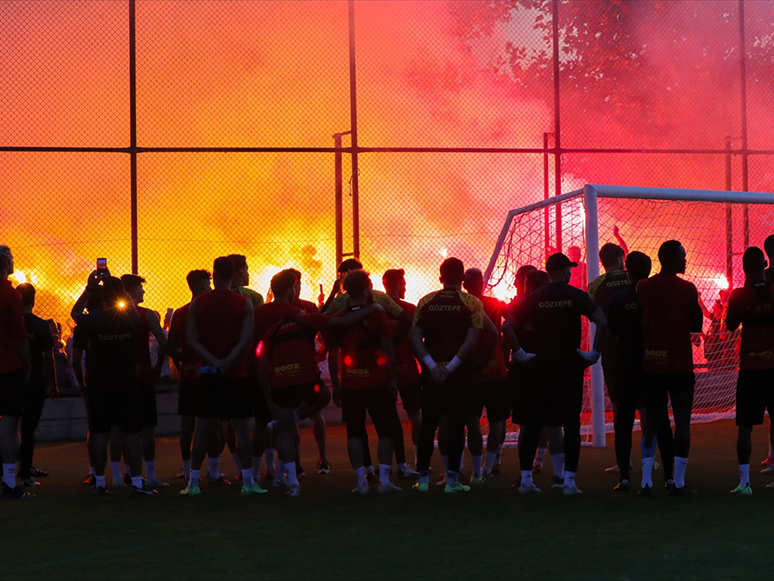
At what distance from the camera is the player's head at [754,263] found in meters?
8.09

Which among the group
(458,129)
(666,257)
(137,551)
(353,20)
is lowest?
(137,551)

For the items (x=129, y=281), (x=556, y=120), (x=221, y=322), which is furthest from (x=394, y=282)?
(x=556, y=120)

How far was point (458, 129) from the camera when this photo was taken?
14.4 meters

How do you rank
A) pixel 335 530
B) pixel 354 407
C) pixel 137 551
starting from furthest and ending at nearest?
1. pixel 354 407
2. pixel 335 530
3. pixel 137 551

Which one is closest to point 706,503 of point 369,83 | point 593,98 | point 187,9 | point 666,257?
point 666,257

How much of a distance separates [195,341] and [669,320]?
3.38 metres

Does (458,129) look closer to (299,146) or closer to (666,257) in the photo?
(299,146)

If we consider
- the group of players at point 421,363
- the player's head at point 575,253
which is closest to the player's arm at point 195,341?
the group of players at point 421,363

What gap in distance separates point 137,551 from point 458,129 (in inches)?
359

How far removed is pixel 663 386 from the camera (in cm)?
791

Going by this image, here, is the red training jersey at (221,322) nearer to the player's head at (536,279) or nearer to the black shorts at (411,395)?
the black shorts at (411,395)

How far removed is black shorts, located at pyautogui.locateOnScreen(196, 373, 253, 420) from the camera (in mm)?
8312

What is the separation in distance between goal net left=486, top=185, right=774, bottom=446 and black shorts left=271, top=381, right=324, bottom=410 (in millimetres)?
4669

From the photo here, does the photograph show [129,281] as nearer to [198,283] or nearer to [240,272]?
[198,283]
